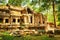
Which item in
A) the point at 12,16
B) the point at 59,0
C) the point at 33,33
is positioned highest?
the point at 59,0

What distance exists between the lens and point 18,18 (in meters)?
40.4

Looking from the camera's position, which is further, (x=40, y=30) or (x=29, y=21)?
(x=29, y=21)

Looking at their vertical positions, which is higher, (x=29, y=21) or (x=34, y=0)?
(x=34, y=0)

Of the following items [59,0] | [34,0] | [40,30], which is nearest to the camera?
[40,30]

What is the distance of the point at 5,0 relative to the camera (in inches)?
2172

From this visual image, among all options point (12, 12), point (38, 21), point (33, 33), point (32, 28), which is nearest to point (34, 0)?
point (38, 21)

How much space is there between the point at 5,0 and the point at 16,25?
67.8 feet

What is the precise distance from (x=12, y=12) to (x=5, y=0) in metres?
16.1

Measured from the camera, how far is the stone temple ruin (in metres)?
36.2

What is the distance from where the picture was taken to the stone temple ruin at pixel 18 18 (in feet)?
119

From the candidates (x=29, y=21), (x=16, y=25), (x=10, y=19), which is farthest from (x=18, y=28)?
(x=29, y=21)

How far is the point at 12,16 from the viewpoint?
39.0m

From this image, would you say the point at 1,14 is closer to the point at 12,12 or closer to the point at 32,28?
the point at 12,12

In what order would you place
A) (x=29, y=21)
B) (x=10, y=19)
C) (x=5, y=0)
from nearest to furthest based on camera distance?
(x=10, y=19) → (x=29, y=21) → (x=5, y=0)
